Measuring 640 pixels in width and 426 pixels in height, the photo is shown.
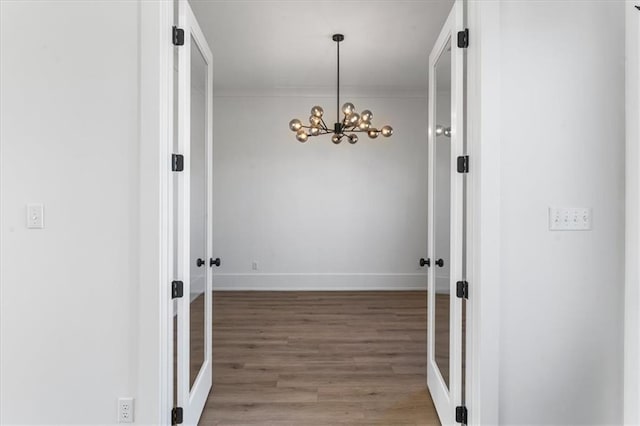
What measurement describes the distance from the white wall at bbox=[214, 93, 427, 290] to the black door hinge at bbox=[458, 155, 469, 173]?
4059 millimetres

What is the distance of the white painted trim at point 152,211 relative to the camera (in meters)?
1.72

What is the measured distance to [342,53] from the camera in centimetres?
442

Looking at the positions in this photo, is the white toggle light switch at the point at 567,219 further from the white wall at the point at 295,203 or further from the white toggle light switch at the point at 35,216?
the white wall at the point at 295,203

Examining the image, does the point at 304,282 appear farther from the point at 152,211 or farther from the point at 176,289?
the point at 152,211

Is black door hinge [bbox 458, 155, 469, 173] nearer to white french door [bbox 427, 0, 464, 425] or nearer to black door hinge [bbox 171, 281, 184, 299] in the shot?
white french door [bbox 427, 0, 464, 425]

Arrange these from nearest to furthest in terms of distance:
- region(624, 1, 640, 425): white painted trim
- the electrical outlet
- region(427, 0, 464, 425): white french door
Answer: region(624, 1, 640, 425): white painted trim < the electrical outlet < region(427, 0, 464, 425): white french door

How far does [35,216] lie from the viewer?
1.78 m

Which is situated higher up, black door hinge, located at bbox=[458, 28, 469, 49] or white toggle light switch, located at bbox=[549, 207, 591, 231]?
black door hinge, located at bbox=[458, 28, 469, 49]

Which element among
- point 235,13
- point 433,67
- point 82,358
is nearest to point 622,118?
point 433,67

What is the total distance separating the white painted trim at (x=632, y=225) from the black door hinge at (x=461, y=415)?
67cm

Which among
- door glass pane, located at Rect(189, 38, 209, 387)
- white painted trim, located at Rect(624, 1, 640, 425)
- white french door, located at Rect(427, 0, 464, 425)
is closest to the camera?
white painted trim, located at Rect(624, 1, 640, 425)

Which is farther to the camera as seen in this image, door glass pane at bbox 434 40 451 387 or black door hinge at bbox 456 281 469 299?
door glass pane at bbox 434 40 451 387

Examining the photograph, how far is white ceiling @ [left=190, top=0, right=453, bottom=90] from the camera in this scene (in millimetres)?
3346

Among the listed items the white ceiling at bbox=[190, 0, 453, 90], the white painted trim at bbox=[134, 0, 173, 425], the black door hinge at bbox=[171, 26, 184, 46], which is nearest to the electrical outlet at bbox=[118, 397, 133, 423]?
the white painted trim at bbox=[134, 0, 173, 425]
